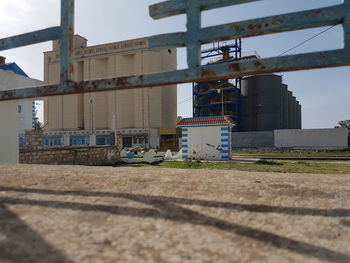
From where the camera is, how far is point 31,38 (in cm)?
296

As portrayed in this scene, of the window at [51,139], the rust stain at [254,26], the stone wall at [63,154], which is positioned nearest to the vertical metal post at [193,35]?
the rust stain at [254,26]

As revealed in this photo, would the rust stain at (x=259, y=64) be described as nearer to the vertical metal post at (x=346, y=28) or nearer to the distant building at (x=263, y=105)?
the vertical metal post at (x=346, y=28)

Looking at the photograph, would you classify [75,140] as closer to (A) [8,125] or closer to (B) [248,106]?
(B) [248,106]

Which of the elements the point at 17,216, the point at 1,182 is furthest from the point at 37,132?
the point at 17,216

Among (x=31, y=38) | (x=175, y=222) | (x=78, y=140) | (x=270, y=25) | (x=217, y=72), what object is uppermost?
(x=31, y=38)

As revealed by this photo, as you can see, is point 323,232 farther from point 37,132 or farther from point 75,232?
point 37,132

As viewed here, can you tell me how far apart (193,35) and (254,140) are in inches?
1132

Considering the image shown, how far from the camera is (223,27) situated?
2201 mm

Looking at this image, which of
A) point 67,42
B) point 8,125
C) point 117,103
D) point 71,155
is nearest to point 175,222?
point 67,42

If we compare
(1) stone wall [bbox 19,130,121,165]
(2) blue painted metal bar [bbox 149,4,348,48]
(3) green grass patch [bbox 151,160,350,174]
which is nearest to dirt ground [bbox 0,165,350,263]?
(2) blue painted metal bar [bbox 149,4,348,48]

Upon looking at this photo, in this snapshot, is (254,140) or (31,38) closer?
(31,38)

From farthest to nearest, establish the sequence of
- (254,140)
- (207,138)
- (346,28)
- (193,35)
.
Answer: (254,140)
(207,138)
(193,35)
(346,28)

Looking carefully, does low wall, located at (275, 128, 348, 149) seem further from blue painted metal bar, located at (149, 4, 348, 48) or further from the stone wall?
blue painted metal bar, located at (149, 4, 348, 48)

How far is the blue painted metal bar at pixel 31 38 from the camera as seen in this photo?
111 inches
